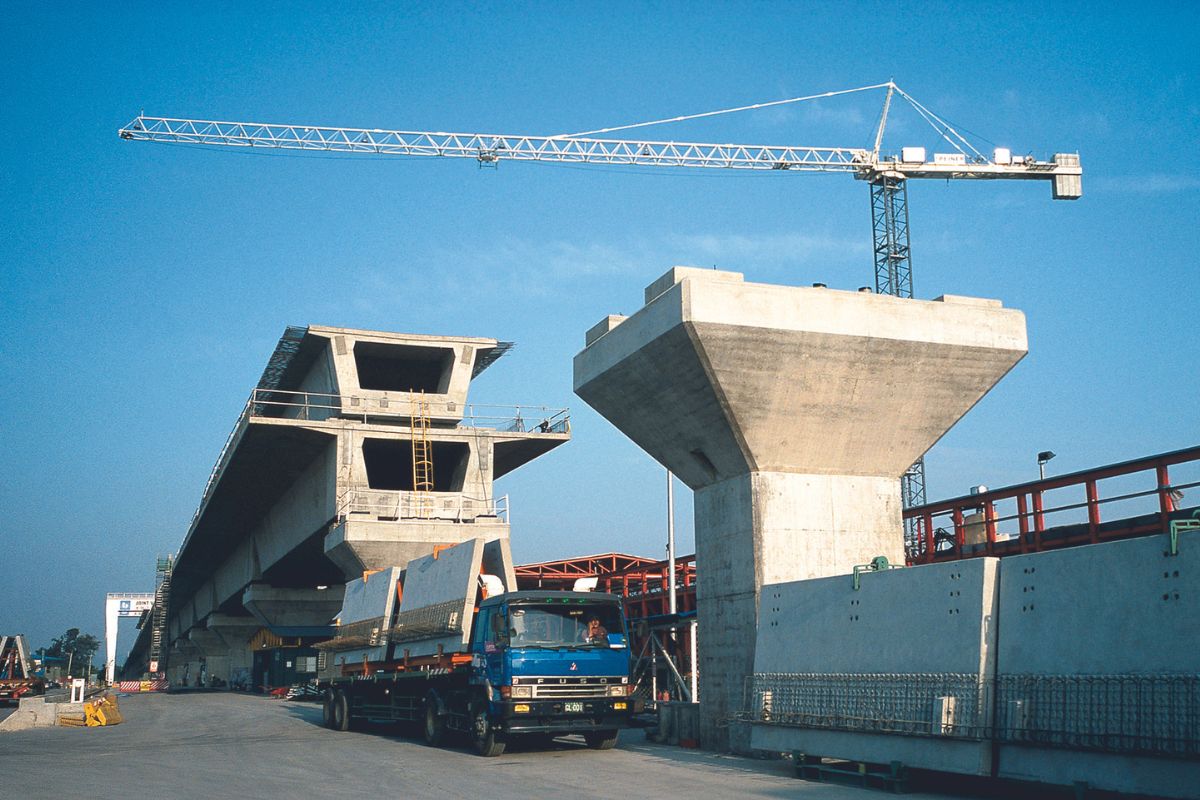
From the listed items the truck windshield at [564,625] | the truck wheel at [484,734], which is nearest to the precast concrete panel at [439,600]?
the truck wheel at [484,734]

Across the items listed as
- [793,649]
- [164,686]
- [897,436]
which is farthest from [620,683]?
[164,686]

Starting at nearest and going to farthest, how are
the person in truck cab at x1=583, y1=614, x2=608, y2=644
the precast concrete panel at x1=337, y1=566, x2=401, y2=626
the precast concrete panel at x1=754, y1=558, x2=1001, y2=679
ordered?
the precast concrete panel at x1=754, y1=558, x2=1001, y2=679 < the person in truck cab at x1=583, y1=614, x2=608, y2=644 < the precast concrete panel at x1=337, y1=566, x2=401, y2=626

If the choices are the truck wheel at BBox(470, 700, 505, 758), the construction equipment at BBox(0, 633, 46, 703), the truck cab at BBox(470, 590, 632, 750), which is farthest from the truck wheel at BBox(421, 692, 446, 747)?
the construction equipment at BBox(0, 633, 46, 703)

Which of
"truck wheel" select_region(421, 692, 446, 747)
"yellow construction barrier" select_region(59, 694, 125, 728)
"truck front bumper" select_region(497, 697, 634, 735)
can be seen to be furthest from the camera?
"yellow construction barrier" select_region(59, 694, 125, 728)

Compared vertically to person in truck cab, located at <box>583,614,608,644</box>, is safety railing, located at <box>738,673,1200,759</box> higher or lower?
lower

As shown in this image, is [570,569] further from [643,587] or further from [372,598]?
[372,598]

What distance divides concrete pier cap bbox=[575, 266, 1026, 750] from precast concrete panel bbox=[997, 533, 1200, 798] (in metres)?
5.49

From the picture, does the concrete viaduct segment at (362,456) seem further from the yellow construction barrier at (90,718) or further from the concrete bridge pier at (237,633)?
the concrete bridge pier at (237,633)

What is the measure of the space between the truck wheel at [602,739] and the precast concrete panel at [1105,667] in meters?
8.88

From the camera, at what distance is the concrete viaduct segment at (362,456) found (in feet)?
135

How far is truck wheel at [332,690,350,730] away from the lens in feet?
88.0

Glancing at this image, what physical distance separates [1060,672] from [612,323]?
10483 millimetres

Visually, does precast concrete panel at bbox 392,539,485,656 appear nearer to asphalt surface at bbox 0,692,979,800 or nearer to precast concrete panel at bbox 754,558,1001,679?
asphalt surface at bbox 0,692,979,800

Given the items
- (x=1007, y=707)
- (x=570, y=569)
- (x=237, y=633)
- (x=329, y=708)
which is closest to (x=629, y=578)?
(x=570, y=569)
